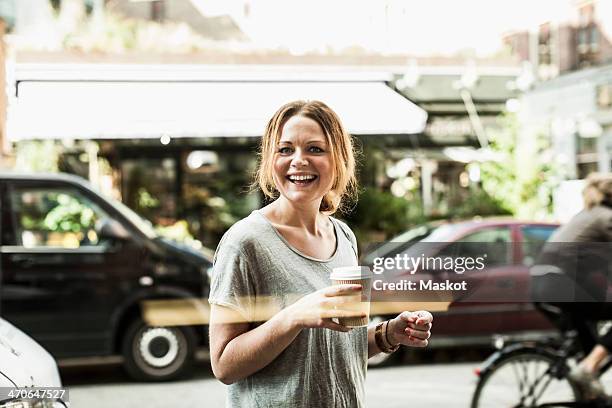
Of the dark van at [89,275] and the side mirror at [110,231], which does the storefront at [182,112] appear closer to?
the dark van at [89,275]

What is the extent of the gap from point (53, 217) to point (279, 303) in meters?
4.71

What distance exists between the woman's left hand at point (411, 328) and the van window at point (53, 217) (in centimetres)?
457

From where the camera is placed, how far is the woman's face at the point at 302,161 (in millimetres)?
1606

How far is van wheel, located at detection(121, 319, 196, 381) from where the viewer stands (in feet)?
20.1

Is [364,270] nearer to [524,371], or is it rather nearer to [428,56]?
[524,371]

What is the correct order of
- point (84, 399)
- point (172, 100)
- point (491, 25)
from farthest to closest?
point (172, 100) → point (491, 25) → point (84, 399)

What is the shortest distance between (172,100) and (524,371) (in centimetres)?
522

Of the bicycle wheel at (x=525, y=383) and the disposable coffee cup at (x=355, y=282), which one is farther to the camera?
the bicycle wheel at (x=525, y=383)

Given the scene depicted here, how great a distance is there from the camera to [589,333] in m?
3.70

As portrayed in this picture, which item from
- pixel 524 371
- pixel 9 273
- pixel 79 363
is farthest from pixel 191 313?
pixel 524 371

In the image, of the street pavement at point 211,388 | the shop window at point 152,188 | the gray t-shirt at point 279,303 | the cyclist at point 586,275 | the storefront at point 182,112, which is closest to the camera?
the gray t-shirt at point 279,303

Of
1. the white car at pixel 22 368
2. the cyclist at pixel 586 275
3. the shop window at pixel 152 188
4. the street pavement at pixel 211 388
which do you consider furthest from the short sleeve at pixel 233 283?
the shop window at pixel 152 188

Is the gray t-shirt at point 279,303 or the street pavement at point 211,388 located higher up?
the gray t-shirt at point 279,303

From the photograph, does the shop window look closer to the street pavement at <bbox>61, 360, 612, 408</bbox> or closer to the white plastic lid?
the street pavement at <bbox>61, 360, 612, 408</bbox>
